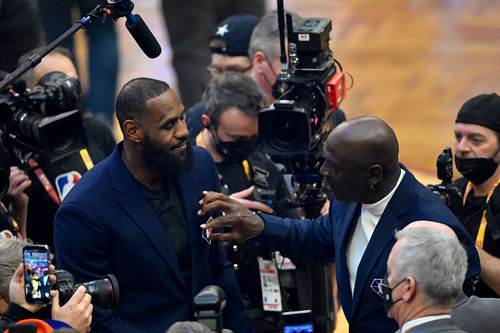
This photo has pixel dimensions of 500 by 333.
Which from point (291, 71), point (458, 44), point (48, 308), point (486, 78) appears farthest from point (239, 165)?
point (458, 44)

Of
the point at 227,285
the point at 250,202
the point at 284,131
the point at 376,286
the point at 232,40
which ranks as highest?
the point at 232,40

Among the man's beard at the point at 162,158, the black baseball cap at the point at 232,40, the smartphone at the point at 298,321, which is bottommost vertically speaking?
the smartphone at the point at 298,321

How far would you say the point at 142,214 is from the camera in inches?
139

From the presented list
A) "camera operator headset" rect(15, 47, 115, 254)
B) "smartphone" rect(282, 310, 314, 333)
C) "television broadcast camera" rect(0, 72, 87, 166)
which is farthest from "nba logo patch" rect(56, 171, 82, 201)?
"smartphone" rect(282, 310, 314, 333)

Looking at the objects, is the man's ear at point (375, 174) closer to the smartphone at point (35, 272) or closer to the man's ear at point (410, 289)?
the man's ear at point (410, 289)

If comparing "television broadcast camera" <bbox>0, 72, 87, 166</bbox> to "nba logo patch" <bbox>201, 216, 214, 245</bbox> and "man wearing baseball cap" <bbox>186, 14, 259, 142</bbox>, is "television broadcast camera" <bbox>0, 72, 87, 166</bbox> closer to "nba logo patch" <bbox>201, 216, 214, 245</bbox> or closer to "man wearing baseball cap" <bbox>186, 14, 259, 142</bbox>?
"nba logo patch" <bbox>201, 216, 214, 245</bbox>

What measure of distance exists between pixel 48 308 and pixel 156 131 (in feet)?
3.15

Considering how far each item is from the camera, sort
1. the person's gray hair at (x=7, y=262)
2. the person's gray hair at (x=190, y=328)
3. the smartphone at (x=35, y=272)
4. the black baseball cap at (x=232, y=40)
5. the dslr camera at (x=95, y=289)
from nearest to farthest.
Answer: the person's gray hair at (x=190, y=328) < the smartphone at (x=35, y=272) < the dslr camera at (x=95, y=289) < the person's gray hair at (x=7, y=262) < the black baseball cap at (x=232, y=40)

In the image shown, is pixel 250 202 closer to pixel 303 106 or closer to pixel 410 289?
pixel 303 106

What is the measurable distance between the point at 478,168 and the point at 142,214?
166 centimetres

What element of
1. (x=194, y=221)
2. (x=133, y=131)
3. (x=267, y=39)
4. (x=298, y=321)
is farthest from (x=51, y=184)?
(x=267, y=39)

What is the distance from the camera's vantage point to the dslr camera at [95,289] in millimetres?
2994

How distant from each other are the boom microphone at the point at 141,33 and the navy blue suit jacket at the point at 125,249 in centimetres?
52

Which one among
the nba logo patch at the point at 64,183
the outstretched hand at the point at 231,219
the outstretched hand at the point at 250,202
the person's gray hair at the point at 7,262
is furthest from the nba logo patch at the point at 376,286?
the nba logo patch at the point at 64,183
